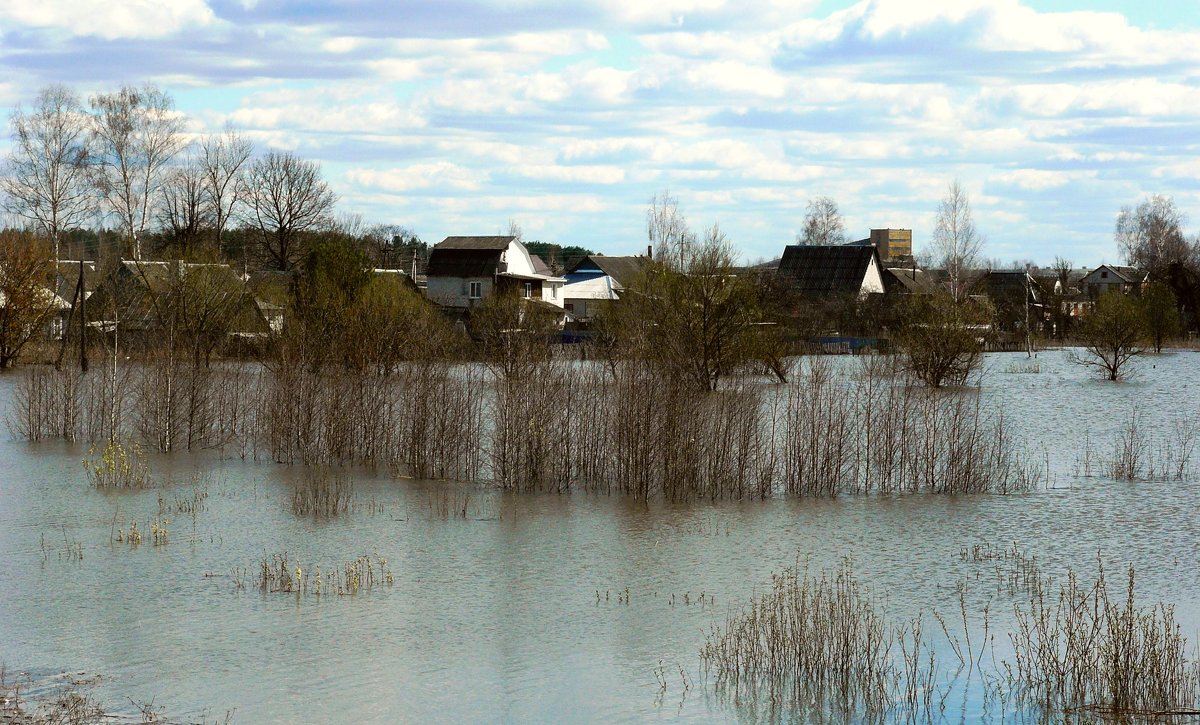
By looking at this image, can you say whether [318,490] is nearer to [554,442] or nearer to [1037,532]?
[554,442]

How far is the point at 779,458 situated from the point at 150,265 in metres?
33.3

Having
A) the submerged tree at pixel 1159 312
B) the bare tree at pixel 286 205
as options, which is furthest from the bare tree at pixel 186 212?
the submerged tree at pixel 1159 312

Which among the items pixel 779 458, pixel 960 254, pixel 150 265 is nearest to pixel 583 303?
pixel 960 254

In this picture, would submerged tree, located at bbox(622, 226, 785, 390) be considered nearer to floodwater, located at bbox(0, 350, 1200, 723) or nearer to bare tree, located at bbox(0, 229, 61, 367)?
floodwater, located at bbox(0, 350, 1200, 723)

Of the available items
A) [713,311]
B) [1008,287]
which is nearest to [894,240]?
[1008,287]

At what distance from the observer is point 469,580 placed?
37.4 feet

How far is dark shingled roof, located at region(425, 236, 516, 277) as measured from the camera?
2955 inches

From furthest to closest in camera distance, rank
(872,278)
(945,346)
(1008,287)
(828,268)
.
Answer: (1008,287)
(872,278)
(828,268)
(945,346)

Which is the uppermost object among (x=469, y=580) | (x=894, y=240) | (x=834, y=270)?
(x=894, y=240)

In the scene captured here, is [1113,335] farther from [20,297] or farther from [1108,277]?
[1108,277]

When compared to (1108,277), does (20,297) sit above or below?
below

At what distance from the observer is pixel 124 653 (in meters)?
8.93

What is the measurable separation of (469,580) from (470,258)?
6528cm

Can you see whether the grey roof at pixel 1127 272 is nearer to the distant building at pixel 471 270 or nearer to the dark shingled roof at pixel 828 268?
the dark shingled roof at pixel 828 268
